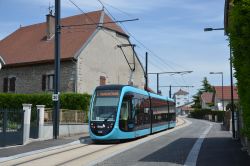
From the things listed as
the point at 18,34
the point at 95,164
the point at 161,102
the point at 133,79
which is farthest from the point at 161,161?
the point at 18,34

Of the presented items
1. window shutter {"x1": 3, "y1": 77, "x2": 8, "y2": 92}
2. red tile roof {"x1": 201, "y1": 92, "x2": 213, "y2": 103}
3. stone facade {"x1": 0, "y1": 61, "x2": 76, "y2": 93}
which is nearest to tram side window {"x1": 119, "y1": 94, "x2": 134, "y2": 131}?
stone facade {"x1": 0, "y1": 61, "x2": 76, "y2": 93}

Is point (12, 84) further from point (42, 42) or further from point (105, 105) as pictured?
point (105, 105)

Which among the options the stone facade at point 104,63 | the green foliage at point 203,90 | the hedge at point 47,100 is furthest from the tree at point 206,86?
the hedge at point 47,100

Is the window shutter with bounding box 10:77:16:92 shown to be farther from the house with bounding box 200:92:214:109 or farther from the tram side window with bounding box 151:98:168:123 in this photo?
the house with bounding box 200:92:214:109

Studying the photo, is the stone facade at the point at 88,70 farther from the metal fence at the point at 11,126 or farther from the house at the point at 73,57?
the metal fence at the point at 11,126

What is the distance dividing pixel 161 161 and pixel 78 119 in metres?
17.2

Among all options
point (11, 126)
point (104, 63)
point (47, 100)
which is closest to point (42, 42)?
point (104, 63)

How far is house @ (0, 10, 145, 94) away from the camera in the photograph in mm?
40812

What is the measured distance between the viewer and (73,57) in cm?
3972

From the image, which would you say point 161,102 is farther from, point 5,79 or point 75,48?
point 5,79

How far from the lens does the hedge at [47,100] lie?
3394cm

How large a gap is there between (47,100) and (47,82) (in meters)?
6.92

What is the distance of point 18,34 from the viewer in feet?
173

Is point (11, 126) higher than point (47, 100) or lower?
lower
